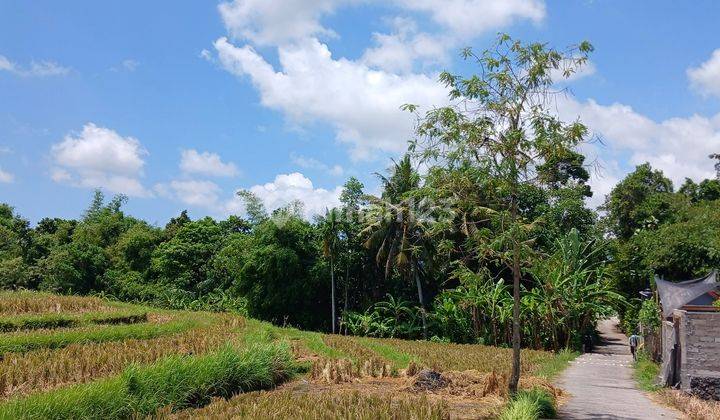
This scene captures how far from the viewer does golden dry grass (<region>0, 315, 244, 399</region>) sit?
36.9 feet

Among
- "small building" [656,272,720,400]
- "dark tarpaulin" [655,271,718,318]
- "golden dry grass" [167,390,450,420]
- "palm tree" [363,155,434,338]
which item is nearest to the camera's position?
"golden dry grass" [167,390,450,420]

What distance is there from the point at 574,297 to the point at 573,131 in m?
19.9

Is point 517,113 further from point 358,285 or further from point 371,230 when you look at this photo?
point 358,285

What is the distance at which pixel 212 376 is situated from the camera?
1125 cm

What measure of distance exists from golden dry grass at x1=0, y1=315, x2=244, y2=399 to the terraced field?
0.03m

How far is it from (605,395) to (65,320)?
637 inches

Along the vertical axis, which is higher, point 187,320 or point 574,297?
point 574,297

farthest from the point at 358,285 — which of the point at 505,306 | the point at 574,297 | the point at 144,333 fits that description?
the point at 144,333

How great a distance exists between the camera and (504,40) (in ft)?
33.4

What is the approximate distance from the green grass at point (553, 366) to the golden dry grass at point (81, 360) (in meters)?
8.58

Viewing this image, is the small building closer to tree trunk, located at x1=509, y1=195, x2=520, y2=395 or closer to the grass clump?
the grass clump

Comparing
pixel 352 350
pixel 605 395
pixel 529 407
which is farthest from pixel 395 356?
pixel 529 407

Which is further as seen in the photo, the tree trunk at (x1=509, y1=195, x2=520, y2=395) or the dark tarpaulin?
the dark tarpaulin

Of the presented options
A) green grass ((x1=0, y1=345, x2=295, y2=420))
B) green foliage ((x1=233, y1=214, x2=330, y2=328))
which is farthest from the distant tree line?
green grass ((x1=0, y1=345, x2=295, y2=420))
